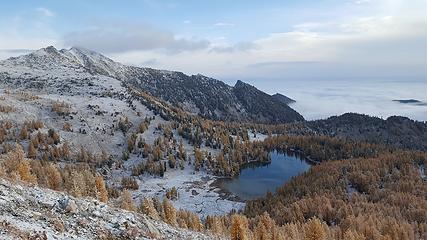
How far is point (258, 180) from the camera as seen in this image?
176125 millimetres

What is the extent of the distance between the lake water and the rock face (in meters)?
112

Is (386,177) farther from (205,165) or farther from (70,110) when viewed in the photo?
(70,110)

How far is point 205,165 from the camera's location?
560 feet

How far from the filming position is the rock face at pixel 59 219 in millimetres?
30609

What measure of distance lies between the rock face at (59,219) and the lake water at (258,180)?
112 m

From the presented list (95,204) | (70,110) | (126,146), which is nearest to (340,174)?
(126,146)

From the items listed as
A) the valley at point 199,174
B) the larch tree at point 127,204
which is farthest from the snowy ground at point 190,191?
the larch tree at point 127,204

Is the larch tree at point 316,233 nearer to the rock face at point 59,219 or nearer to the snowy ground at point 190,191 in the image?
the rock face at point 59,219

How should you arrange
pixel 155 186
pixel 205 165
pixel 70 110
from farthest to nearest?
1. pixel 70 110
2. pixel 205 165
3. pixel 155 186

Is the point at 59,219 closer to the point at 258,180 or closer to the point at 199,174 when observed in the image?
the point at 199,174

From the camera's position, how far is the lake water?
157 meters

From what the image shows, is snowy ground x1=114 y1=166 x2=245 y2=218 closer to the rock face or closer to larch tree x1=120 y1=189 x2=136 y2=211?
larch tree x1=120 y1=189 x2=136 y2=211

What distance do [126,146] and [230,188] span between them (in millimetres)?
47961

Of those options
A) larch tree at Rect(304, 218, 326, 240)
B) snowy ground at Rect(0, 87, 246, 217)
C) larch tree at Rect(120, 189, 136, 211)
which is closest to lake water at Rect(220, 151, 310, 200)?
snowy ground at Rect(0, 87, 246, 217)
